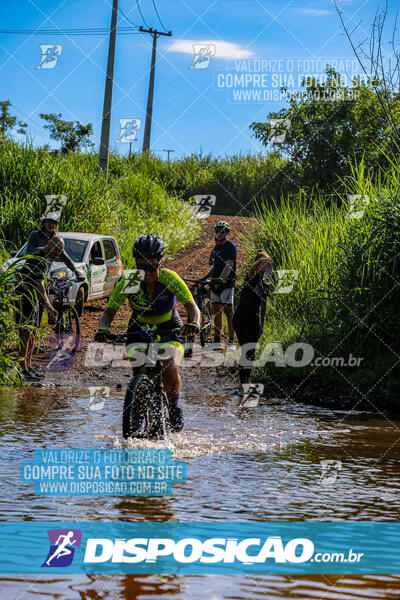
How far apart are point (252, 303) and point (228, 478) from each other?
4.55 m

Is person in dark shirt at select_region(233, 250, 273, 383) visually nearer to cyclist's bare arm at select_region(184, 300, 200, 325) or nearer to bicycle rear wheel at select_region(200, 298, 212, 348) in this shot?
bicycle rear wheel at select_region(200, 298, 212, 348)

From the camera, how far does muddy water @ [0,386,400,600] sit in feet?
14.5

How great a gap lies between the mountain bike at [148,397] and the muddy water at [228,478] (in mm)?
206

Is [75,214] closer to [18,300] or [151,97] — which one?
[18,300]

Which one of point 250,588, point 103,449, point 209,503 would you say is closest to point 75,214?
point 103,449

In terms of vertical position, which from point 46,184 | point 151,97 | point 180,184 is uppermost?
point 151,97

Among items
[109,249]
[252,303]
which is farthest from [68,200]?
[252,303]

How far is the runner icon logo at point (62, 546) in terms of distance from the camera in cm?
478

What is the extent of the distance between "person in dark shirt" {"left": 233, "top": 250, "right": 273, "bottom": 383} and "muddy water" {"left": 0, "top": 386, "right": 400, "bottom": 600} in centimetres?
85

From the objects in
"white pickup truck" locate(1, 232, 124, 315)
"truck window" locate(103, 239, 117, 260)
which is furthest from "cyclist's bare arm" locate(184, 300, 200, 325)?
"truck window" locate(103, 239, 117, 260)

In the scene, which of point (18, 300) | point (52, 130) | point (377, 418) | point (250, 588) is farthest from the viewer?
point (52, 130)

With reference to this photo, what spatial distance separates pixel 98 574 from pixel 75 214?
1870cm

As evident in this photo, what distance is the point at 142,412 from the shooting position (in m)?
7.03

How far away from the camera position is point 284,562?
4.87m
